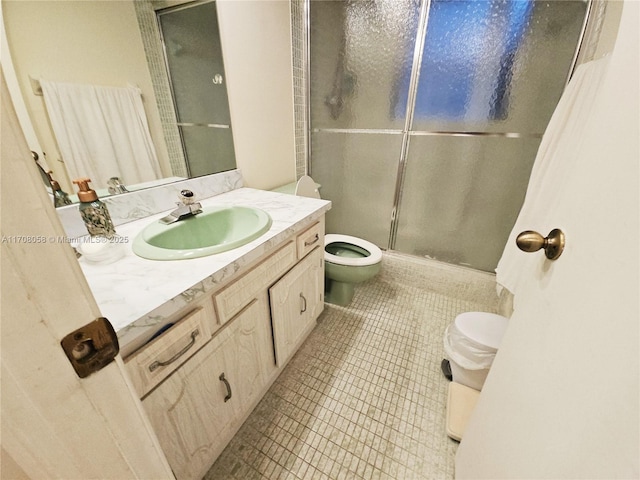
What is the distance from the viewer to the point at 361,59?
1734 mm

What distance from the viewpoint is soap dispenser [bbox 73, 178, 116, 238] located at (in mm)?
766

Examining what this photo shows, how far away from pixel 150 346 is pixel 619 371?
828 mm

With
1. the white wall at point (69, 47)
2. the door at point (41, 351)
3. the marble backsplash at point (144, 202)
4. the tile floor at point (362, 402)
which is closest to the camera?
the door at point (41, 351)

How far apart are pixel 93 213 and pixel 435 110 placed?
1.80 meters

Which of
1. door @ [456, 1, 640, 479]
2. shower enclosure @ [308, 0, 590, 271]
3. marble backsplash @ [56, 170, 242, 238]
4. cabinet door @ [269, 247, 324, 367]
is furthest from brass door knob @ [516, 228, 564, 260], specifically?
shower enclosure @ [308, 0, 590, 271]

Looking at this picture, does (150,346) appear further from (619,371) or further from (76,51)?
(76,51)

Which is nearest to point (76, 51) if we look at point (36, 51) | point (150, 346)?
point (36, 51)

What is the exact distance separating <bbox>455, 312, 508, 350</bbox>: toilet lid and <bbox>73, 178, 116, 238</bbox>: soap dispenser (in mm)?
1417

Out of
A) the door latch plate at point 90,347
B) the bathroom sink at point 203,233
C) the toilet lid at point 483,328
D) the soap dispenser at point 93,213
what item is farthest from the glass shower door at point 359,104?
the door latch plate at point 90,347

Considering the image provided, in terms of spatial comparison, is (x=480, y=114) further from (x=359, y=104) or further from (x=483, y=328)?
(x=483, y=328)

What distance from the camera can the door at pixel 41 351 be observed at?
223 mm

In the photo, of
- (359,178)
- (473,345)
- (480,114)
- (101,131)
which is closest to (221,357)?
(101,131)

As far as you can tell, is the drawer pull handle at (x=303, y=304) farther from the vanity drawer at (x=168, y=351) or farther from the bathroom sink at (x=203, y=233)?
the vanity drawer at (x=168, y=351)

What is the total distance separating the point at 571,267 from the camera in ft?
1.51
